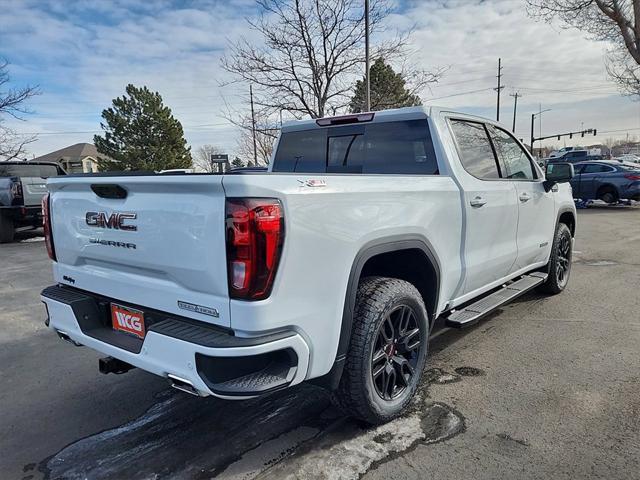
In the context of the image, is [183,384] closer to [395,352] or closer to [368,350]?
[368,350]

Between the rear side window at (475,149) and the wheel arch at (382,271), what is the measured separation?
0.97 meters

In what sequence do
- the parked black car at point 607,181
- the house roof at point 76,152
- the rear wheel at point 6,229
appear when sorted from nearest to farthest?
1. the rear wheel at point 6,229
2. the parked black car at point 607,181
3. the house roof at point 76,152

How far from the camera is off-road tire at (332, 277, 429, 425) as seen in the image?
2667 mm

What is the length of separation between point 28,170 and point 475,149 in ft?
41.5

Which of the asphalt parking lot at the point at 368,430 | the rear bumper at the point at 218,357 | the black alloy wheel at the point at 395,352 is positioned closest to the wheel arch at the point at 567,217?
the asphalt parking lot at the point at 368,430

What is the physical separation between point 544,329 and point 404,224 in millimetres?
2599

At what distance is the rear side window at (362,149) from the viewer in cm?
371

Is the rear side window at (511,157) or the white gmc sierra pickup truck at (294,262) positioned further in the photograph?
the rear side window at (511,157)

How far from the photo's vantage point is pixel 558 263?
570 cm

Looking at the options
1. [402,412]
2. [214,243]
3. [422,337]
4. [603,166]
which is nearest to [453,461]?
[402,412]

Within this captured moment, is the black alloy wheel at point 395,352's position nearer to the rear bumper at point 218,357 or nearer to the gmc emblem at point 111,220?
the rear bumper at point 218,357

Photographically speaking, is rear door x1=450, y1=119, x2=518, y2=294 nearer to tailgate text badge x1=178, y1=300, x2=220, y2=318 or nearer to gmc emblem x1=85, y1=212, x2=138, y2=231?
tailgate text badge x1=178, y1=300, x2=220, y2=318

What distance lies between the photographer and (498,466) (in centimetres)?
254

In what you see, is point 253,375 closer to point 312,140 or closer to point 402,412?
point 402,412
